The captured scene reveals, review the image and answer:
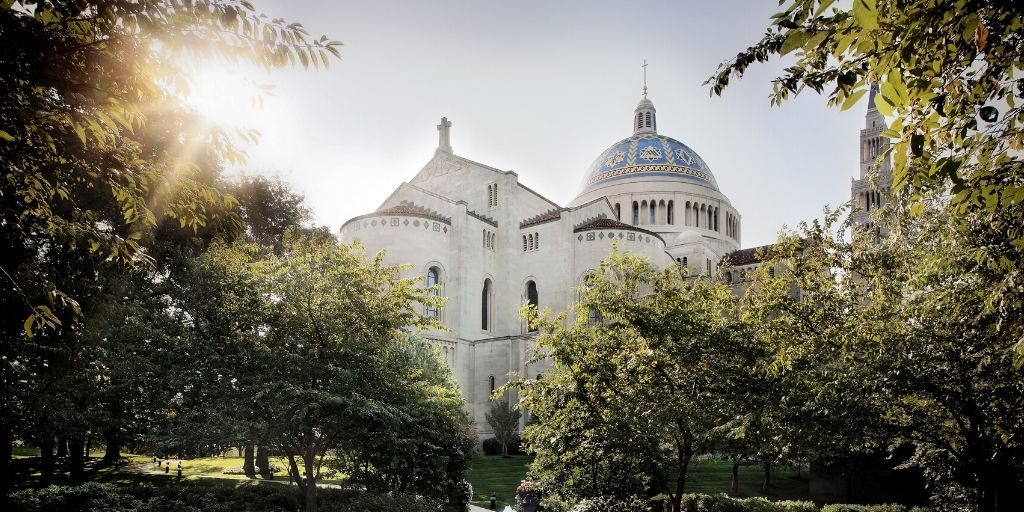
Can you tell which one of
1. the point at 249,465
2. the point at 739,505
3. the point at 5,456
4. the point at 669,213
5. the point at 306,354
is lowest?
the point at 249,465

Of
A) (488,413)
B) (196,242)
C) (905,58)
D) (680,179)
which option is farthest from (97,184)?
(680,179)

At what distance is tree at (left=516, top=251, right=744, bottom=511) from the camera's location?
51.1ft

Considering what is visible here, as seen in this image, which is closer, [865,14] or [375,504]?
[865,14]

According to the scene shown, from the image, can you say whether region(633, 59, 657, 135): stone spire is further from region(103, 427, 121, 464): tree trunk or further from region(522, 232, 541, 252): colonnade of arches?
region(103, 427, 121, 464): tree trunk

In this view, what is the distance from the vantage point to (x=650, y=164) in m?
69.1

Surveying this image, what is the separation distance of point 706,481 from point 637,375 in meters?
16.7

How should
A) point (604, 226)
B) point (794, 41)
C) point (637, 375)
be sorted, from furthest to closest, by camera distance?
point (604, 226), point (637, 375), point (794, 41)

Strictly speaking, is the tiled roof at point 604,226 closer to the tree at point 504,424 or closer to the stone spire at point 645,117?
the tree at point 504,424

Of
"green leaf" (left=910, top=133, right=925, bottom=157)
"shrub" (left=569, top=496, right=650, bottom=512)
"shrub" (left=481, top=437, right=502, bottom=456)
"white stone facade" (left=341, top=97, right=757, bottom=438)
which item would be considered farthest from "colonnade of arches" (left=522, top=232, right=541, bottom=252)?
"green leaf" (left=910, top=133, right=925, bottom=157)

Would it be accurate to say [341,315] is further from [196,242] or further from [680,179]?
[680,179]

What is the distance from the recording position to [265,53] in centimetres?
687

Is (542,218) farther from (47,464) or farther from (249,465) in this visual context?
(47,464)

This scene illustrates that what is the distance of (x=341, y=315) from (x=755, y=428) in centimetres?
959

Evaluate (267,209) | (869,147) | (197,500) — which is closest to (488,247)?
(267,209)
